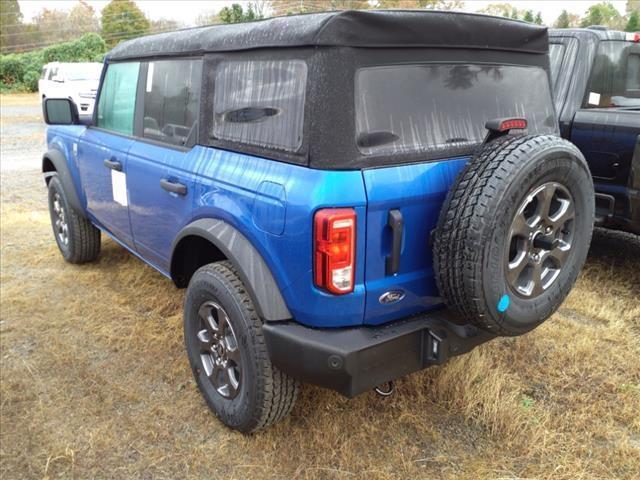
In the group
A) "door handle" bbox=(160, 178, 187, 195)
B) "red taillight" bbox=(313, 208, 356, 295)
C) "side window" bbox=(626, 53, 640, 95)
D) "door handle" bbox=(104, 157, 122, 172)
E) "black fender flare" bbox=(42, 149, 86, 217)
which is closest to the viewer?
"red taillight" bbox=(313, 208, 356, 295)

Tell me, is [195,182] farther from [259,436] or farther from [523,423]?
[523,423]

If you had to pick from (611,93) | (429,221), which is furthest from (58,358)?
(611,93)

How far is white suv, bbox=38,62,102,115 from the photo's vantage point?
15164 millimetres

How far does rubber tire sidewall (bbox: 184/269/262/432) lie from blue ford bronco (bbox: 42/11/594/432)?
11 mm

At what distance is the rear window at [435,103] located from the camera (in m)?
2.21

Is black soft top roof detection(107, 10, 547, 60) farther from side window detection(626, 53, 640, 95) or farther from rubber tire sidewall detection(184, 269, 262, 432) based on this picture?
side window detection(626, 53, 640, 95)

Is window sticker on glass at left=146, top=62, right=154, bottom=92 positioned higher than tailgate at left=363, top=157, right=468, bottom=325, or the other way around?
window sticker on glass at left=146, top=62, right=154, bottom=92

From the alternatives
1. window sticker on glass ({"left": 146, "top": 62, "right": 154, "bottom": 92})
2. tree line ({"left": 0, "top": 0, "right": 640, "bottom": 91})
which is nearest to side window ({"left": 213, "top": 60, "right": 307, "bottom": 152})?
window sticker on glass ({"left": 146, "top": 62, "right": 154, "bottom": 92})

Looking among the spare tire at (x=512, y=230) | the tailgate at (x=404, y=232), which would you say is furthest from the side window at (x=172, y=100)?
the spare tire at (x=512, y=230)

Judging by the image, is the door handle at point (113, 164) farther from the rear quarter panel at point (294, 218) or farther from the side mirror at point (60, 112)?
the rear quarter panel at point (294, 218)

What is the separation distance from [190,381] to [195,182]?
1160 millimetres

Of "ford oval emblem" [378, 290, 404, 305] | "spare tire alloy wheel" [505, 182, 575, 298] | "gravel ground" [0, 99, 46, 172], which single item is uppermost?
"spare tire alloy wheel" [505, 182, 575, 298]

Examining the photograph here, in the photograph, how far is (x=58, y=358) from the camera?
11.1 feet

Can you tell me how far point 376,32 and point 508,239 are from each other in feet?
Result: 3.11
